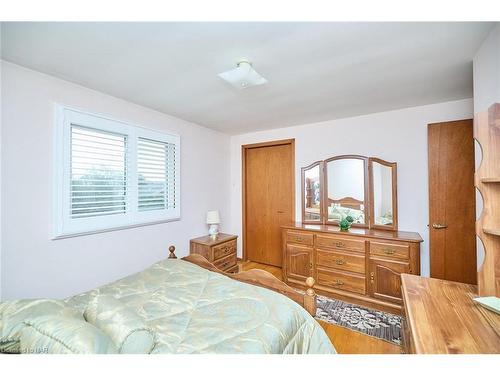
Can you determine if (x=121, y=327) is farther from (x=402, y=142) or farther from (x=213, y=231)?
(x=402, y=142)

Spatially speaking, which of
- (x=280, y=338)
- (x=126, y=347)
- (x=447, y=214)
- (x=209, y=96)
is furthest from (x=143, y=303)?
(x=447, y=214)

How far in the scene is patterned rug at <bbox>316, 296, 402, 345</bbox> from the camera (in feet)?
6.39

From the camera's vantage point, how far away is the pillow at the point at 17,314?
86 cm

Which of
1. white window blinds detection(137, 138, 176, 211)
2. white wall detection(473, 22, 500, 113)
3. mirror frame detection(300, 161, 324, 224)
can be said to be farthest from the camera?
mirror frame detection(300, 161, 324, 224)

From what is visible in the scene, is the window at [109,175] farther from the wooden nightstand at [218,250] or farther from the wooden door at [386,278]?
the wooden door at [386,278]

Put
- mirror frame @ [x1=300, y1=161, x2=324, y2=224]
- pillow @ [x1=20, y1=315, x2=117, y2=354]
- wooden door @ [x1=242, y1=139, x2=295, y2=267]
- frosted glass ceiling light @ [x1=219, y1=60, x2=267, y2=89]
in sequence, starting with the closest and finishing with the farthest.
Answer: pillow @ [x1=20, y1=315, x2=117, y2=354]
frosted glass ceiling light @ [x1=219, y1=60, x2=267, y2=89]
mirror frame @ [x1=300, y1=161, x2=324, y2=224]
wooden door @ [x1=242, y1=139, x2=295, y2=267]

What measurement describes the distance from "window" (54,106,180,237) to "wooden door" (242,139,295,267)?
55.8 inches

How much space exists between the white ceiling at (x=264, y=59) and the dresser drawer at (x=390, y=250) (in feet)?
5.19

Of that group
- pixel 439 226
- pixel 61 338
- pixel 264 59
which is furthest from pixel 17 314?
pixel 439 226

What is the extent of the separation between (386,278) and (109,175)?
10.2ft

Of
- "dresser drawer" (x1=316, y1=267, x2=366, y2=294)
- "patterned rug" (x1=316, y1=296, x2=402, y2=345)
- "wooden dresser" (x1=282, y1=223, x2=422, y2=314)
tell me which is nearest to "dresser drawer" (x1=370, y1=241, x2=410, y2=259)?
"wooden dresser" (x1=282, y1=223, x2=422, y2=314)

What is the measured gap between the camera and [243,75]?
1.62 metres

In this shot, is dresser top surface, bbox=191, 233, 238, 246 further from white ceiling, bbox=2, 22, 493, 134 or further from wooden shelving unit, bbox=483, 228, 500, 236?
wooden shelving unit, bbox=483, 228, 500, 236
